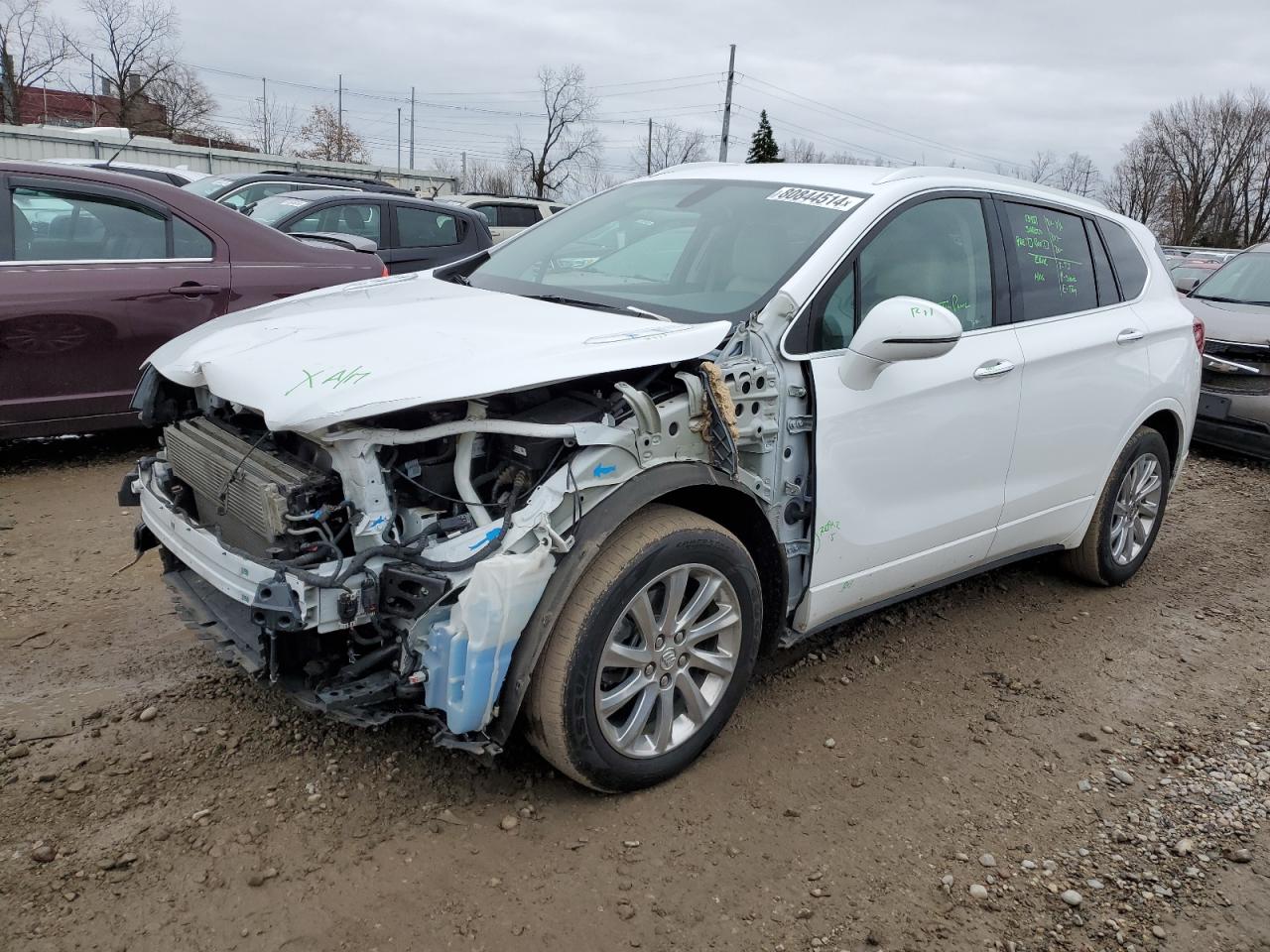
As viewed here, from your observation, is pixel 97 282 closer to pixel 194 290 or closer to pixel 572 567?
pixel 194 290

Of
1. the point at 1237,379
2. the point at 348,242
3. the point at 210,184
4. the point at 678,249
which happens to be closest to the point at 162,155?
the point at 210,184

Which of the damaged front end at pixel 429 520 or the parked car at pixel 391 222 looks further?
the parked car at pixel 391 222

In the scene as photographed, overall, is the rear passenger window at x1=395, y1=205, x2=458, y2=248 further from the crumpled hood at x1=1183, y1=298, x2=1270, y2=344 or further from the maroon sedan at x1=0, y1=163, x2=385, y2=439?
the crumpled hood at x1=1183, y1=298, x2=1270, y2=344

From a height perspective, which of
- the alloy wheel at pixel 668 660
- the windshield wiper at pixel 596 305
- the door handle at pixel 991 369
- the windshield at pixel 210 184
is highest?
the windshield at pixel 210 184

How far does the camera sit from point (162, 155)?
25594 millimetres

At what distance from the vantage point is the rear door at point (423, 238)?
1035 centimetres

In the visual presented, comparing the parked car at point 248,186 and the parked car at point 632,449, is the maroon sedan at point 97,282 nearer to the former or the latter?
the parked car at point 632,449

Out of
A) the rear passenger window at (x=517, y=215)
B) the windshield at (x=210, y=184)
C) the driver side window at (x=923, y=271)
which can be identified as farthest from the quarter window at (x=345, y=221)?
the rear passenger window at (x=517, y=215)

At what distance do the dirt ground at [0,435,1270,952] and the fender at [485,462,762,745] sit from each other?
1.47 feet

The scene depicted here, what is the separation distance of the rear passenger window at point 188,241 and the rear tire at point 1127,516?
16.8 feet

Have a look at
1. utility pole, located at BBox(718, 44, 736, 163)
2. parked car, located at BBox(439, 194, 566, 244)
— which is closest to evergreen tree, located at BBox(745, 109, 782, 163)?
utility pole, located at BBox(718, 44, 736, 163)

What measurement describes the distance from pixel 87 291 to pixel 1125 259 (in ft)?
17.4

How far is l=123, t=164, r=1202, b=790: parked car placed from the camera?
2.52 m

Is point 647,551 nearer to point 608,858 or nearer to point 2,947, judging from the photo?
point 608,858
